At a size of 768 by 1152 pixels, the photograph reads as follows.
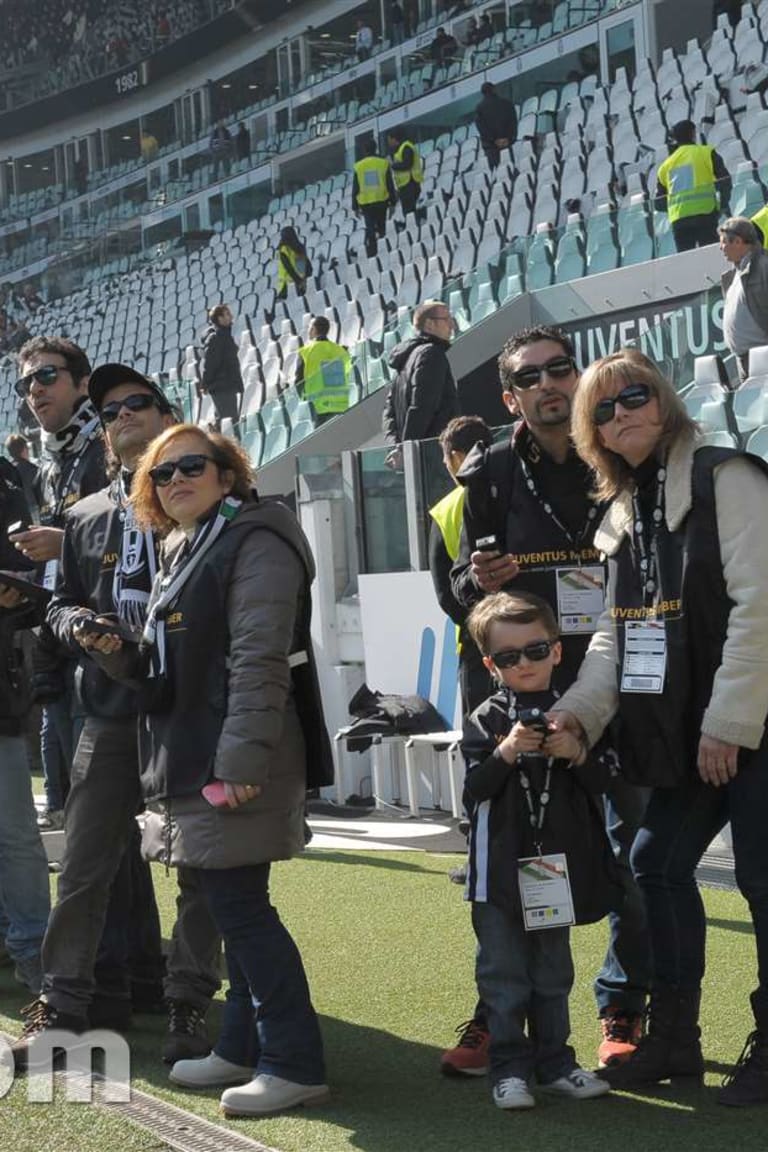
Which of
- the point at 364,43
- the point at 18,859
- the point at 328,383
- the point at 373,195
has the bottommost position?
the point at 18,859

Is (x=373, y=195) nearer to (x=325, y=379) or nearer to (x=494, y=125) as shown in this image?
(x=494, y=125)

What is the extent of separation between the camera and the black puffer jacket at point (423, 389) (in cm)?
1045

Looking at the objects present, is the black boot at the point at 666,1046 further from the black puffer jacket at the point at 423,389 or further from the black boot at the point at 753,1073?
the black puffer jacket at the point at 423,389

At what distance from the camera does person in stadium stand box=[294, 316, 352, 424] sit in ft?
47.9

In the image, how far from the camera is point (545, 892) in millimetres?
3889

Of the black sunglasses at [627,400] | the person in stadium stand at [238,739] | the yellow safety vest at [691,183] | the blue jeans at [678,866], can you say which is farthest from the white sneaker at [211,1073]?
the yellow safety vest at [691,183]

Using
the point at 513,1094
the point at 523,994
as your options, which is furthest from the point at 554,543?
the point at 513,1094

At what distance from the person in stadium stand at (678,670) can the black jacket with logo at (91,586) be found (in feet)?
4.33

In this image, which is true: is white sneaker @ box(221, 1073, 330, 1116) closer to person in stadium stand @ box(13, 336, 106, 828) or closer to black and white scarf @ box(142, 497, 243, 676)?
black and white scarf @ box(142, 497, 243, 676)

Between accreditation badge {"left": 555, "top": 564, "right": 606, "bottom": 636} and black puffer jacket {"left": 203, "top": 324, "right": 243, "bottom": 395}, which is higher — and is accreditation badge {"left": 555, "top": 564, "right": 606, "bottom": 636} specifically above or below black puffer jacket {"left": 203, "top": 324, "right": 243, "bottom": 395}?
below

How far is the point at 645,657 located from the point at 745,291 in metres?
6.03

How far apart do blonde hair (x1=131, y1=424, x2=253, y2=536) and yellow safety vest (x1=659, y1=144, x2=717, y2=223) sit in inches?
373

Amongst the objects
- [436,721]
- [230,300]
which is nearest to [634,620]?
[436,721]

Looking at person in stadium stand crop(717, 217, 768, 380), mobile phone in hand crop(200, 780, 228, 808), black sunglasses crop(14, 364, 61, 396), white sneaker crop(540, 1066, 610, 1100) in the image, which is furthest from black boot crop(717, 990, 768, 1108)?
person in stadium stand crop(717, 217, 768, 380)
